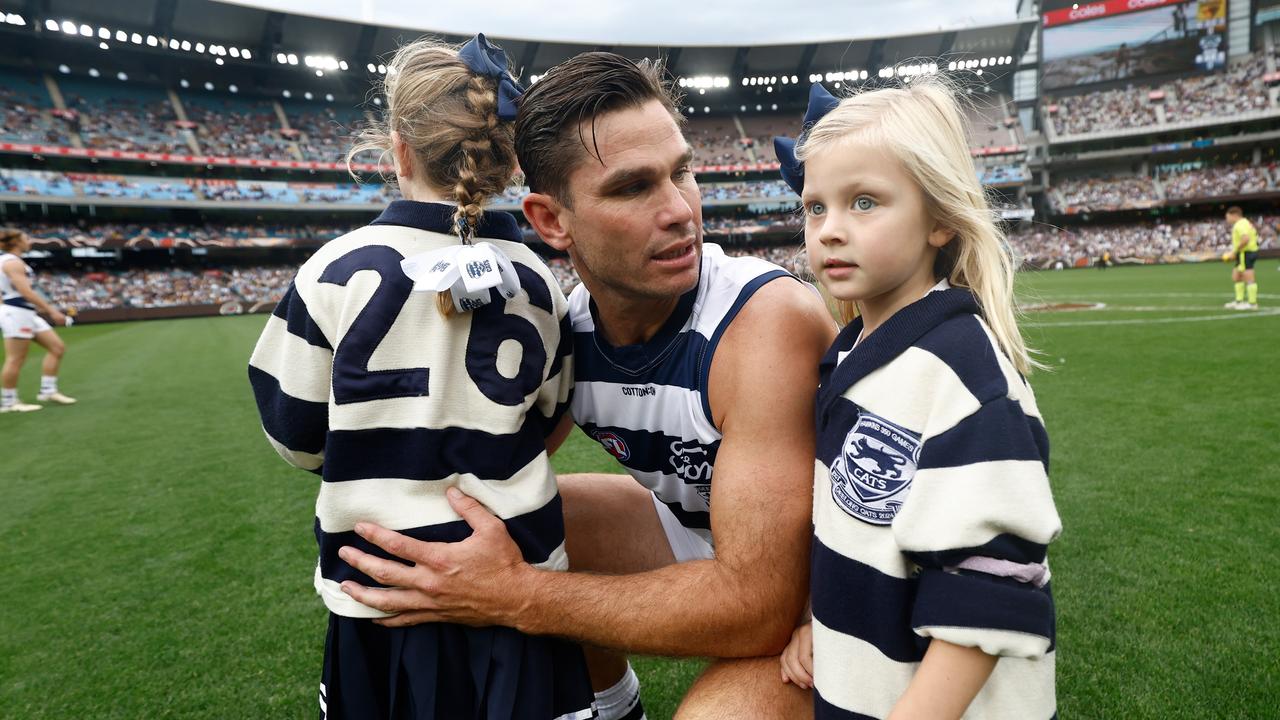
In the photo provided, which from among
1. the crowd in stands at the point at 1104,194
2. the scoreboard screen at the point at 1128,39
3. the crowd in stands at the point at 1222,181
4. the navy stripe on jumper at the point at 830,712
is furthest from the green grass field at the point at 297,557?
the scoreboard screen at the point at 1128,39

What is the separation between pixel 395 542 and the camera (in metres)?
1.69

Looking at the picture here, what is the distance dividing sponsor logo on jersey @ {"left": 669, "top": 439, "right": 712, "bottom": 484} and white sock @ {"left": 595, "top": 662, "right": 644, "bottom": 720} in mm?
887

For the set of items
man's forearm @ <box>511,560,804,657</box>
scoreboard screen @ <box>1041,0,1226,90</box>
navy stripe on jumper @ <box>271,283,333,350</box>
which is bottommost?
man's forearm @ <box>511,560,804,657</box>

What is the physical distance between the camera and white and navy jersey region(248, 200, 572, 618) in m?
1.66

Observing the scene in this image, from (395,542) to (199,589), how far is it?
278 centimetres

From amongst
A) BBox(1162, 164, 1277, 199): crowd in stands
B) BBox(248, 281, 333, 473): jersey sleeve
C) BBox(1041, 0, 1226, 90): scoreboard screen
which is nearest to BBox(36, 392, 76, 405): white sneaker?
BBox(248, 281, 333, 473): jersey sleeve

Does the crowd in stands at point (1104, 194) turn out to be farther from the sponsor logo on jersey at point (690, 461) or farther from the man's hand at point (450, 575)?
the man's hand at point (450, 575)

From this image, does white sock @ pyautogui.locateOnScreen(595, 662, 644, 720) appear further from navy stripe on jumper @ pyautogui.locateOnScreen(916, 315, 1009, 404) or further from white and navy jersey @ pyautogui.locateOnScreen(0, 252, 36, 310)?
white and navy jersey @ pyautogui.locateOnScreen(0, 252, 36, 310)

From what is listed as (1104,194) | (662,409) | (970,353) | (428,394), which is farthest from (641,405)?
(1104,194)

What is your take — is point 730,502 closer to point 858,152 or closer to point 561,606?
point 561,606

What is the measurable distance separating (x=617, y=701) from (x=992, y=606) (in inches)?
65.0

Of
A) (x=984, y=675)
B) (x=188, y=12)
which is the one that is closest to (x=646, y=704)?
(x=984, y=675)

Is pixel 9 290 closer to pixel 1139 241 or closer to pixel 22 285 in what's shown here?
pixel 22 285

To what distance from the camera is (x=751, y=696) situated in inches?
67.8
